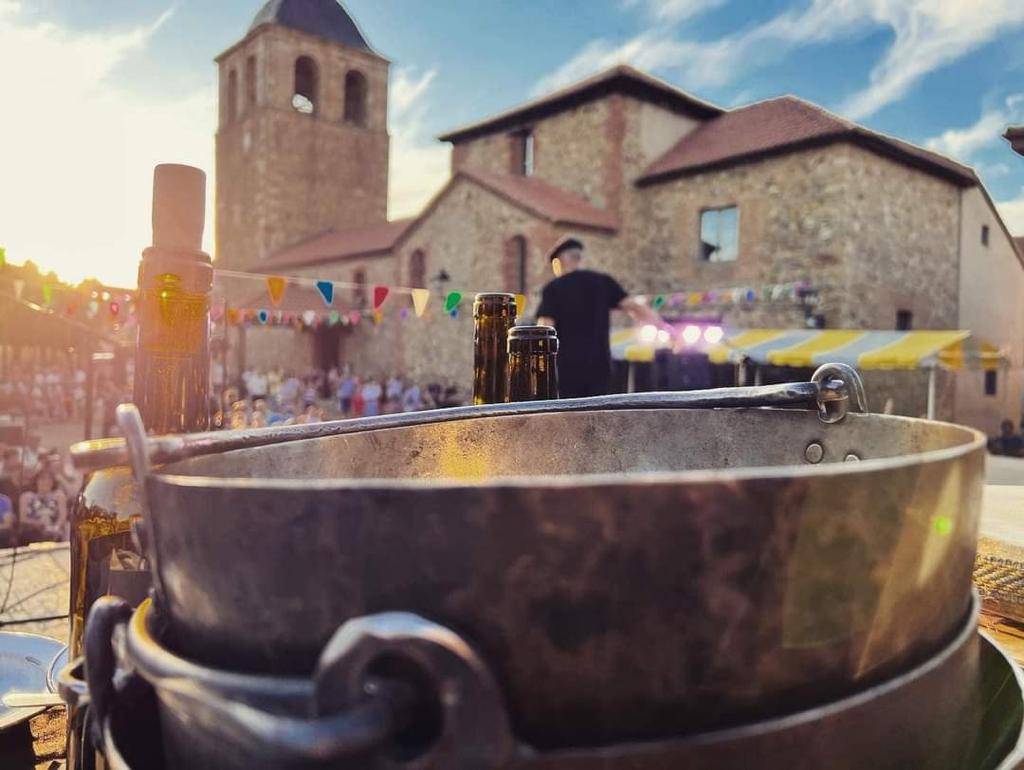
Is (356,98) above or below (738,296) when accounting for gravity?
above

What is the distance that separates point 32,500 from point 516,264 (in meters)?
11.5

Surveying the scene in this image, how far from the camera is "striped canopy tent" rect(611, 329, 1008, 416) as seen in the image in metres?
9.91

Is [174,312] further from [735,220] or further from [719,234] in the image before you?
[719,234]

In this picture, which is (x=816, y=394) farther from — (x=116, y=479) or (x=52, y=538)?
(x=52, y=538)

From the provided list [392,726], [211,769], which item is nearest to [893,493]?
[392,726]

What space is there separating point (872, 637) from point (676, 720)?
0.52ft

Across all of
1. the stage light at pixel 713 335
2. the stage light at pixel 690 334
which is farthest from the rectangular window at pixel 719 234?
the stage light at pixel 690 334

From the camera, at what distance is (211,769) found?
0.47 m

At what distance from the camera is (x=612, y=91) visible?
15.8 m

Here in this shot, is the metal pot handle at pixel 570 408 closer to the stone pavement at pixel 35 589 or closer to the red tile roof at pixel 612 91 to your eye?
the stone pavement at pixel 35 589

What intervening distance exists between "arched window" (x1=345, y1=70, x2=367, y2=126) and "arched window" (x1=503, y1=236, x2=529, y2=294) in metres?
16.1

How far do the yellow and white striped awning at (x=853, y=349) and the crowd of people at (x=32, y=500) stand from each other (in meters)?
8.80

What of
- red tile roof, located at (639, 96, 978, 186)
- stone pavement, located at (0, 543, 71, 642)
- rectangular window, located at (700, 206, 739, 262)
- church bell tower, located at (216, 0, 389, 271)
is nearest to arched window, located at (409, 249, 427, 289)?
red tile roof, located at (639, 96, 978, 186)

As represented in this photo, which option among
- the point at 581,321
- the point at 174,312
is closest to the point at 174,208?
the point at 174,312
